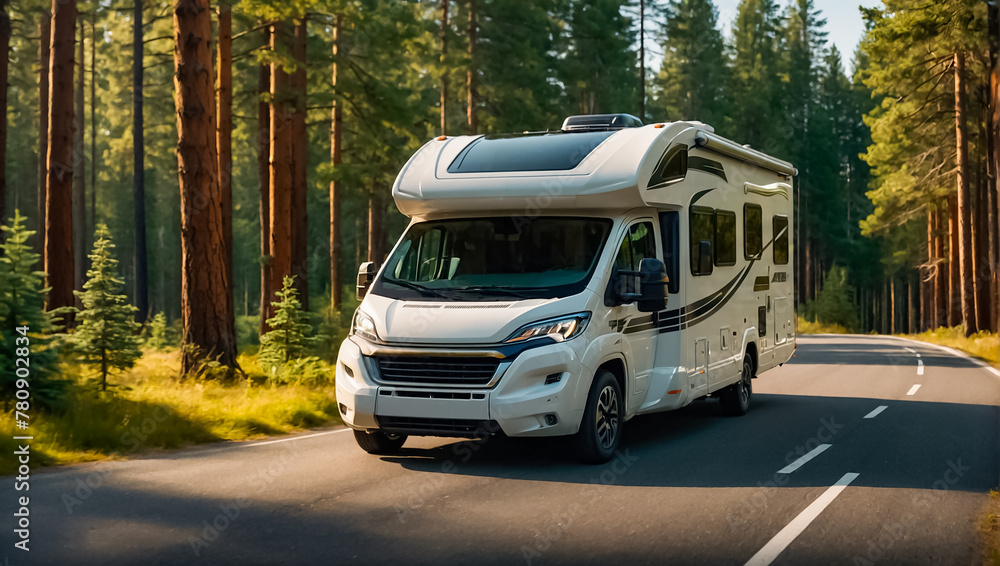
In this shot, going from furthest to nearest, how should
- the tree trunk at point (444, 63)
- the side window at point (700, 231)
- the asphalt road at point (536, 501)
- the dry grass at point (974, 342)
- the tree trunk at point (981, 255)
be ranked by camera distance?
1. the tree trunk at point (981, 255)
2. the tree trunk at point (444, 63)
3. the dry grass at point (974, 342)
4. the side window at point (700, 231)
5. the asphalt road at point (536, 501)

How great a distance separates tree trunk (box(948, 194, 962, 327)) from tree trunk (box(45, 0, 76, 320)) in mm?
38469

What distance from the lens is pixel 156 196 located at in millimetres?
69625

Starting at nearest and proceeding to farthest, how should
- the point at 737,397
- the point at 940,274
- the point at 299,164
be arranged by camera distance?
the point at 737,397, the point at 299,164, the point at 940,274

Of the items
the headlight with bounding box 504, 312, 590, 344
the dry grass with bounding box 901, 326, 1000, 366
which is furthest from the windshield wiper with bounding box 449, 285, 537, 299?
the dry grass with bounding box 901, 326, 1000, 366

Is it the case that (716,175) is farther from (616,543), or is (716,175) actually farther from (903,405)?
(616,543)

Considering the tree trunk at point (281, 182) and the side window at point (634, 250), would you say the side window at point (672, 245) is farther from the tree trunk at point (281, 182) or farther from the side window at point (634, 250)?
the tree trunk at point (281, 182)

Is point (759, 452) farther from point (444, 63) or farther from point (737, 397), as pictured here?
point (444, 63)

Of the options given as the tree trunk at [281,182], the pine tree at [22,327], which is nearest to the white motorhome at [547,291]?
the pine tree at [22,327]

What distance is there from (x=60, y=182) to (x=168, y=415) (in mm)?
11516

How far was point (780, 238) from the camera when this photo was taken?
14.2 metres

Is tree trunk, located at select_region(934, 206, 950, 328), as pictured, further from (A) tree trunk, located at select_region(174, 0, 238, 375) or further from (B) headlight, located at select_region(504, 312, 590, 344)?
(B) headlight, located at select_region(504, 312, 590, 344)

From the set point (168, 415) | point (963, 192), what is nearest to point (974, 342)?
point (963, 192)

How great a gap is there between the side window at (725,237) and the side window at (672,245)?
1380mm

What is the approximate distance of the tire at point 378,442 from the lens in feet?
29.6
